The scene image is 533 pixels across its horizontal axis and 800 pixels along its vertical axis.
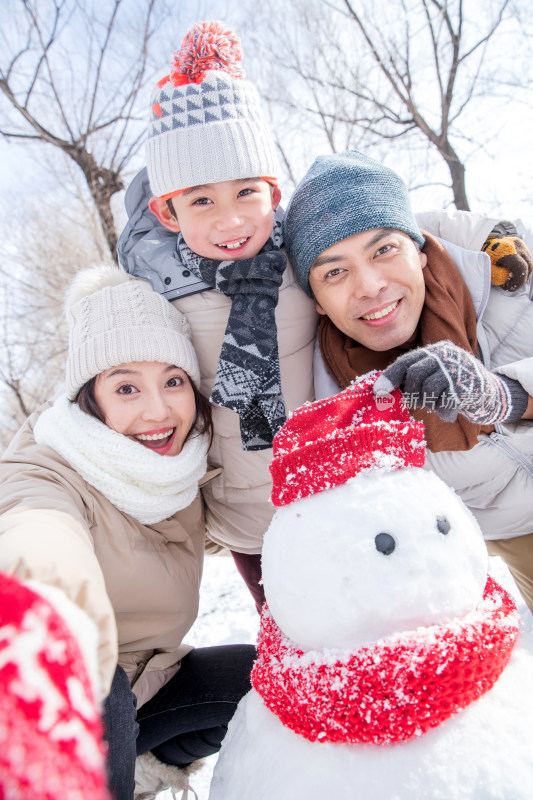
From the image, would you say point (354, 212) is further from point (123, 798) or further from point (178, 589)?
point (123, 798)

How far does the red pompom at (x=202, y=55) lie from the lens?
175cm

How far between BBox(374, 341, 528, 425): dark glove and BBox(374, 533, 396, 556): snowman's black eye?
1.17 feet

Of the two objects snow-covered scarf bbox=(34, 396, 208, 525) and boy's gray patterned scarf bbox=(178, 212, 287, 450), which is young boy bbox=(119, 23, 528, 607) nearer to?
boy's gray patterned scarf bbox=(178, 212, 287, 450)

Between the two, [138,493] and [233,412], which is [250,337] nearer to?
[233,412]

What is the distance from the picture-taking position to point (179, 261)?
1.85m

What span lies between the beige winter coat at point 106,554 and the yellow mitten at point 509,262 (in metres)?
1.31

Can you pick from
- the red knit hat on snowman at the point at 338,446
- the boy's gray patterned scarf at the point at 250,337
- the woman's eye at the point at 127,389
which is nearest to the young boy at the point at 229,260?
the boy's gray patterned scarf at the point at 250,337

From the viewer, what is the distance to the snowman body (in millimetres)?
786

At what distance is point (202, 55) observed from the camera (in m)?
1.75

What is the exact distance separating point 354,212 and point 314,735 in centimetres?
134

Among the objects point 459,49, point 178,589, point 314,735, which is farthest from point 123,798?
point 459,49

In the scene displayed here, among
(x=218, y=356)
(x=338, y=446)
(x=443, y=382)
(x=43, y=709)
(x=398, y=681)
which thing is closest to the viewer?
(x=43, y=709)

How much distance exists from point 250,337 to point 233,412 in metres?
0.33

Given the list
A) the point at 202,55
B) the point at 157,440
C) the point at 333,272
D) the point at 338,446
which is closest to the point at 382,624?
the point at 338,446
